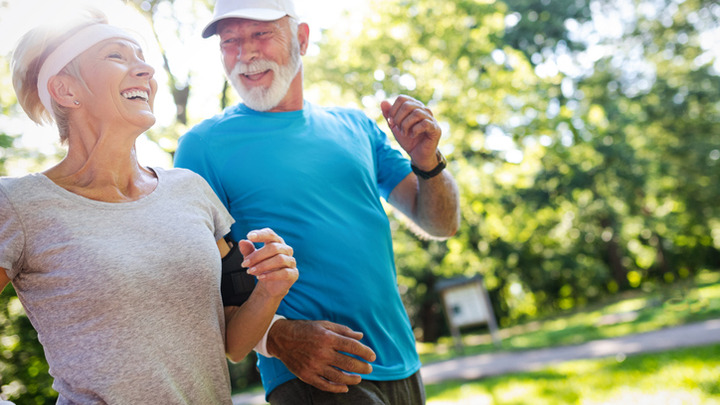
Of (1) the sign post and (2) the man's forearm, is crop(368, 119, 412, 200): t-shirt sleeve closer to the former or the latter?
(2) the man's forearm

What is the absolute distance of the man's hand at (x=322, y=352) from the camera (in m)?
2.09

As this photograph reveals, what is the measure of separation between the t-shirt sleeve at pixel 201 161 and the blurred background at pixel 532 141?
499 millimetres

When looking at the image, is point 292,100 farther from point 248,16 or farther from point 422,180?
point 422,180

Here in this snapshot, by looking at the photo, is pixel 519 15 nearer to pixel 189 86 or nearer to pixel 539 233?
pixel 539 233

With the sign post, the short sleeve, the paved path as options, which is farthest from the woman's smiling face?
the sign post

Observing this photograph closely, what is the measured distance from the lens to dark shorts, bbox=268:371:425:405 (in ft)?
7.22

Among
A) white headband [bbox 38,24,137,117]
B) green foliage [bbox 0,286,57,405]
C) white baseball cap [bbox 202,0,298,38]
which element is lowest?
green foliage [bbox 0,286,57,405]

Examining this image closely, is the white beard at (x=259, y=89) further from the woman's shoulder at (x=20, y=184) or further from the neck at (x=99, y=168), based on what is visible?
the woman's shoulder at (x=20, y=184)

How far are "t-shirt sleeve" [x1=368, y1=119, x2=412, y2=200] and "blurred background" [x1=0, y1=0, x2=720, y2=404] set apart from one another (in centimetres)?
106

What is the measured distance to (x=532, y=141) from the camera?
11281 millimetres

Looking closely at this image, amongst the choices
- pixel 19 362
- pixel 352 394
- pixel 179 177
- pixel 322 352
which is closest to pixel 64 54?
pixel 179 177

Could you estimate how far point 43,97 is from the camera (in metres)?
1.79

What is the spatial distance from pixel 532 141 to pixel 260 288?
10.1m

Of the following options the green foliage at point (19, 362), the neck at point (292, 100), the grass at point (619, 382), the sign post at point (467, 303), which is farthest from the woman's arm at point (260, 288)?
the sign post at point (467, 303)
